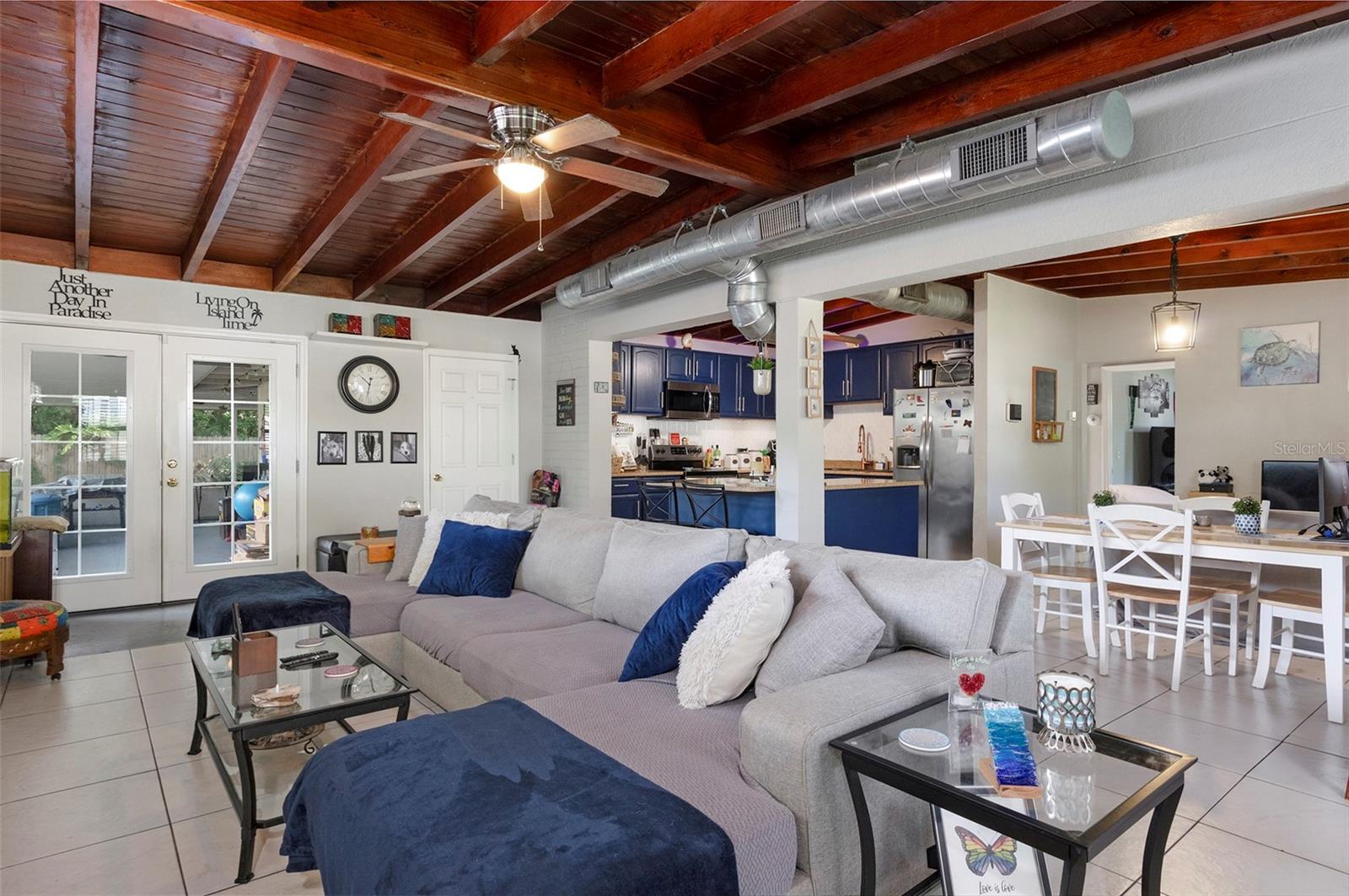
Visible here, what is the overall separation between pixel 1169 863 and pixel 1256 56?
9.81 ft

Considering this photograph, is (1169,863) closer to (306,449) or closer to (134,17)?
(134,17)

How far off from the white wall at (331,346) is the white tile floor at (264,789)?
8.78 ft

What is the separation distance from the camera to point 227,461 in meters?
6.00

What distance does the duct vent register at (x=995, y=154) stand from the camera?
2.90m

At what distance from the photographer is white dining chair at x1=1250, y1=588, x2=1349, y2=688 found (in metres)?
3.45

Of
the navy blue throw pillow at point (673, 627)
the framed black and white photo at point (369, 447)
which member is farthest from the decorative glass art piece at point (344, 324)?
the navy blue throw pillow at point (673, 627)

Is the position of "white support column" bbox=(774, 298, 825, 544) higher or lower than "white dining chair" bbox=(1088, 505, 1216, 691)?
higher

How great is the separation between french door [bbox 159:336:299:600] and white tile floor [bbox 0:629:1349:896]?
6.59ft

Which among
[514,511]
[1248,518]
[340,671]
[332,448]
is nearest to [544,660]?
[340,671]

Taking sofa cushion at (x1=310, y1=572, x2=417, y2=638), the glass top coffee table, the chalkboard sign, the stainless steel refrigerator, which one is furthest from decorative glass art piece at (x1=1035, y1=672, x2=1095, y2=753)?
the stainless steel refrigerator

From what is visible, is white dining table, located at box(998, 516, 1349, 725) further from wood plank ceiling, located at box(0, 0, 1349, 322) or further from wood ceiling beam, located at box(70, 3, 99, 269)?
wood ceiling beam, located at box(70, 3, 99, 269)

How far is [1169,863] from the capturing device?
2148 millimetres

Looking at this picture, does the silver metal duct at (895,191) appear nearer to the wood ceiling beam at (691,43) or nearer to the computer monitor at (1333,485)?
the wood ceiling beam at (691,43)

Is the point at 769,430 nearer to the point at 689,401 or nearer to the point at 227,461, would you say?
the point at 689,401
